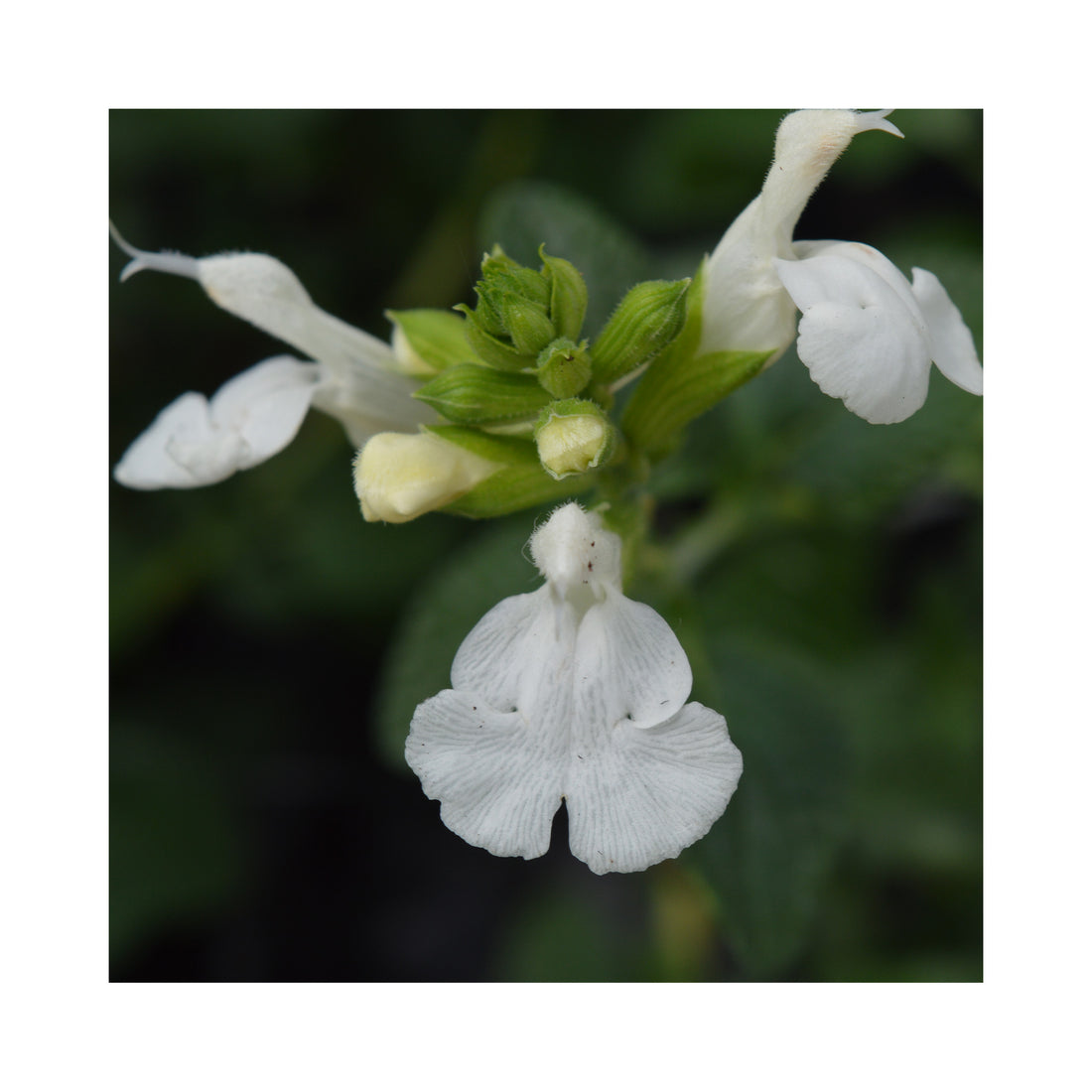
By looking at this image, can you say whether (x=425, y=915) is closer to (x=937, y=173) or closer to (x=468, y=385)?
(x=468, y=385)

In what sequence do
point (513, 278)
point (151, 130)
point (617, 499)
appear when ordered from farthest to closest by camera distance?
point (151, 130) < point (617, 499) < point (513, 278)

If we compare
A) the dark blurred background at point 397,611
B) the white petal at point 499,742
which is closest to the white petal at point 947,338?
the white petal at point 499,742

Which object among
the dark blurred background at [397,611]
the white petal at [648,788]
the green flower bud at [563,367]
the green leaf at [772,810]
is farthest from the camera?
the dark blurred background at [397,611]

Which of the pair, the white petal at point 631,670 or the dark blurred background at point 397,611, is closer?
the white petal at point 631,670

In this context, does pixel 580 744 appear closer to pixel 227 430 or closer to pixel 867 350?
pixel 867 350

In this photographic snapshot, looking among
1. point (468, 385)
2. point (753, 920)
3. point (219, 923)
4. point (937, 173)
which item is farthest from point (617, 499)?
point (219, 923)

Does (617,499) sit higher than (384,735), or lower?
higher

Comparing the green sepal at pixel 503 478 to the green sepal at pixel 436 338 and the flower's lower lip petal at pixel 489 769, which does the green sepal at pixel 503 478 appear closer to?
the green sepal at pixel 436 338
